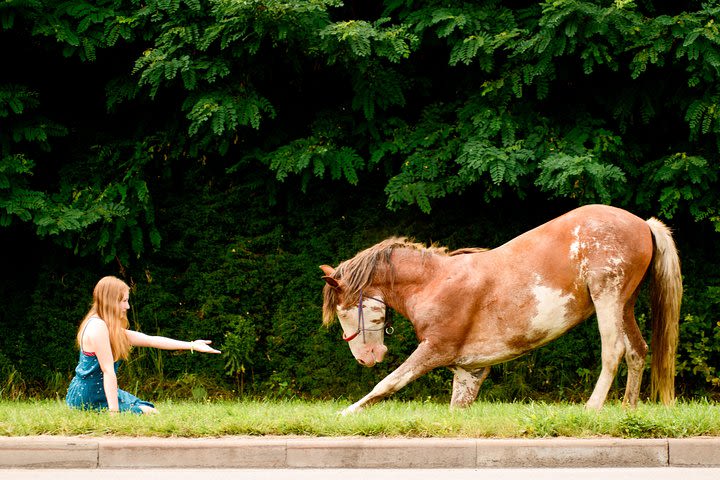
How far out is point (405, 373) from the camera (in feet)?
29.4

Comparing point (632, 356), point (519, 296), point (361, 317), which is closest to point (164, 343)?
point (361, 317)

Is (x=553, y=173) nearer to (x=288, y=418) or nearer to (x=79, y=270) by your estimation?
(x=288, y=418)

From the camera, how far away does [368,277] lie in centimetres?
936

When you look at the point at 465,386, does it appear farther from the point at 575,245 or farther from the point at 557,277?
the point at 575,245

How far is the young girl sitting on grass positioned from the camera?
27.5ft

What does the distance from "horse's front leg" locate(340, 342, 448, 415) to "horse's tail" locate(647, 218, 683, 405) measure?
217 centimetres

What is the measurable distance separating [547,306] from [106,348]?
4097 mm

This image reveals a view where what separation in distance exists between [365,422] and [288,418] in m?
0.64

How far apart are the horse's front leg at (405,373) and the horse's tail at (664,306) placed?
217 centimetres

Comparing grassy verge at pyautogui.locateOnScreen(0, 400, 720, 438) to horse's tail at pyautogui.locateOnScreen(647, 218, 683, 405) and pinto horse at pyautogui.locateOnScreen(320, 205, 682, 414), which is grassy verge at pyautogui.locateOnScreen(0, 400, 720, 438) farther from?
horse's tail at pyautogui.locateOnScreen(647, 218, 683, 405)

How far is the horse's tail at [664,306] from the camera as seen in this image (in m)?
9.33

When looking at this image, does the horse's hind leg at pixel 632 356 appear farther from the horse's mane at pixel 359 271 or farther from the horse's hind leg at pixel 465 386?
the horse's mane at pixel 359 271
